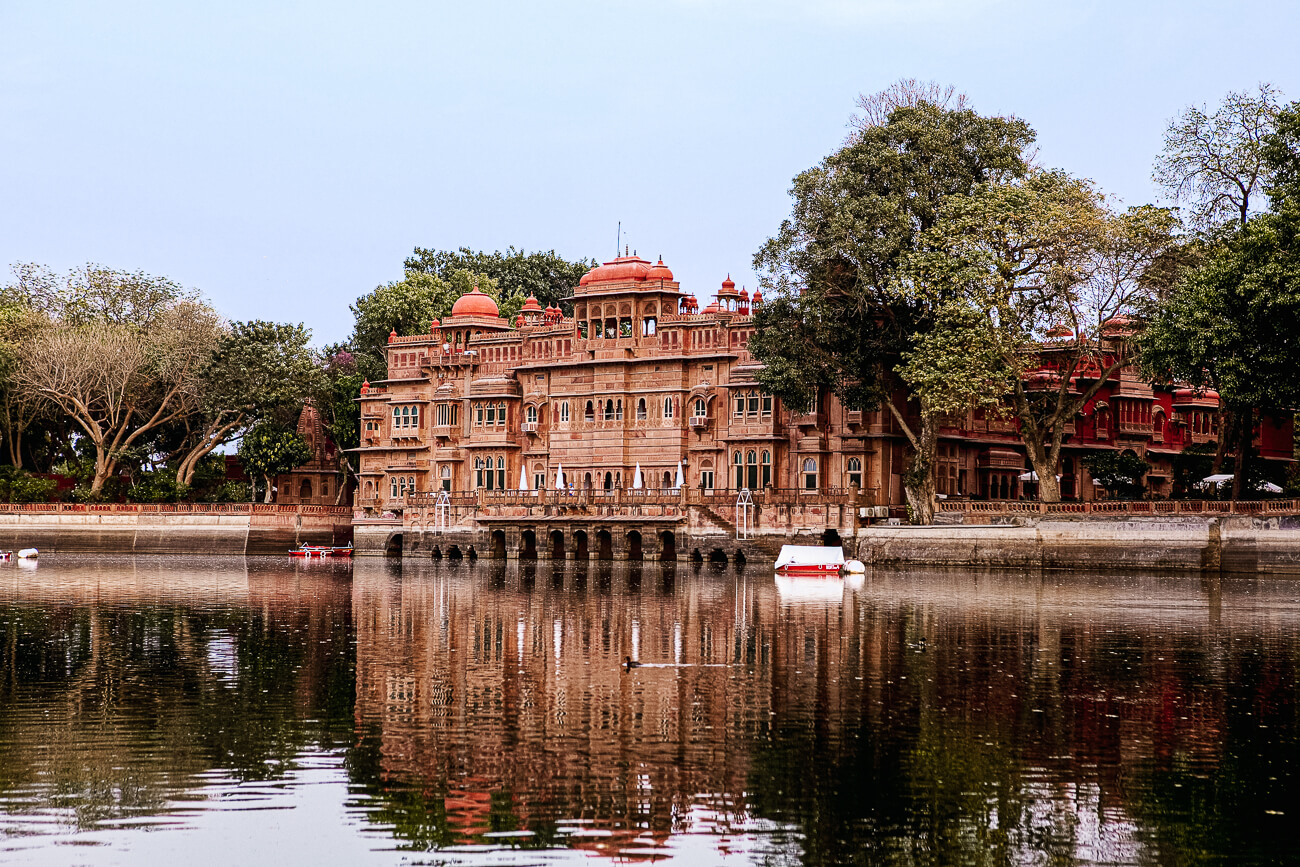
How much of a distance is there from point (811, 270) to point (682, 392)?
14.0 metres

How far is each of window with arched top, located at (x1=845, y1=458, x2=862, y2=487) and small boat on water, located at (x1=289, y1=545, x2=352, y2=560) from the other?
27.4 meters

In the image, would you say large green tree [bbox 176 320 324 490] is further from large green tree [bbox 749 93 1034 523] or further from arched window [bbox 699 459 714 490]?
large green tree [bbox 749 93 1034 523]

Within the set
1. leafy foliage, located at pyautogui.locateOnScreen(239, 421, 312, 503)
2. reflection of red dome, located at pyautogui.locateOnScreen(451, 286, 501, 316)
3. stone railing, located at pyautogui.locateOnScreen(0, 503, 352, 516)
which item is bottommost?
stone railing, located at pyautogui.locateOnScreen(0, 503, 352, 516)

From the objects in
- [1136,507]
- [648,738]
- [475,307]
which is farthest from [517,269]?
[648,738]

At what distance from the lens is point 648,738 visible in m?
21.7

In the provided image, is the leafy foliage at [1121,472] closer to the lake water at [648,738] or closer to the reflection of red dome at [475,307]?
the lake water at [648,738]

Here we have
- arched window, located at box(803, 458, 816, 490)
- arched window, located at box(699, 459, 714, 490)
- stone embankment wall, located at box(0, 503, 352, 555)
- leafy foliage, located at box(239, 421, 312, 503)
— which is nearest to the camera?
arched window, located at box(803, 458, 816, 490)

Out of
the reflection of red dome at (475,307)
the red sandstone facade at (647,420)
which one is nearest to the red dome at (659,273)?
the red sandstone facade at (647,420)

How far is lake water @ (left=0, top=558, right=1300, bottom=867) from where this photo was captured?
16.3 m

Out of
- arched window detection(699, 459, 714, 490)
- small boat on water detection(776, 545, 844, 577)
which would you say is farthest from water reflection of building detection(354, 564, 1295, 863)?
arched window detection(699, 459, 714, 490)

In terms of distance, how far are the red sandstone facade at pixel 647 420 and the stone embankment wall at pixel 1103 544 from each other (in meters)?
5.82

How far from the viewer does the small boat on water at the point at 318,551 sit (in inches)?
3329

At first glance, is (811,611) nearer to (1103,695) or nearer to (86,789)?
(1103,695)

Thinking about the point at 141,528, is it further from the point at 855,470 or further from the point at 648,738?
the point at 648,738
